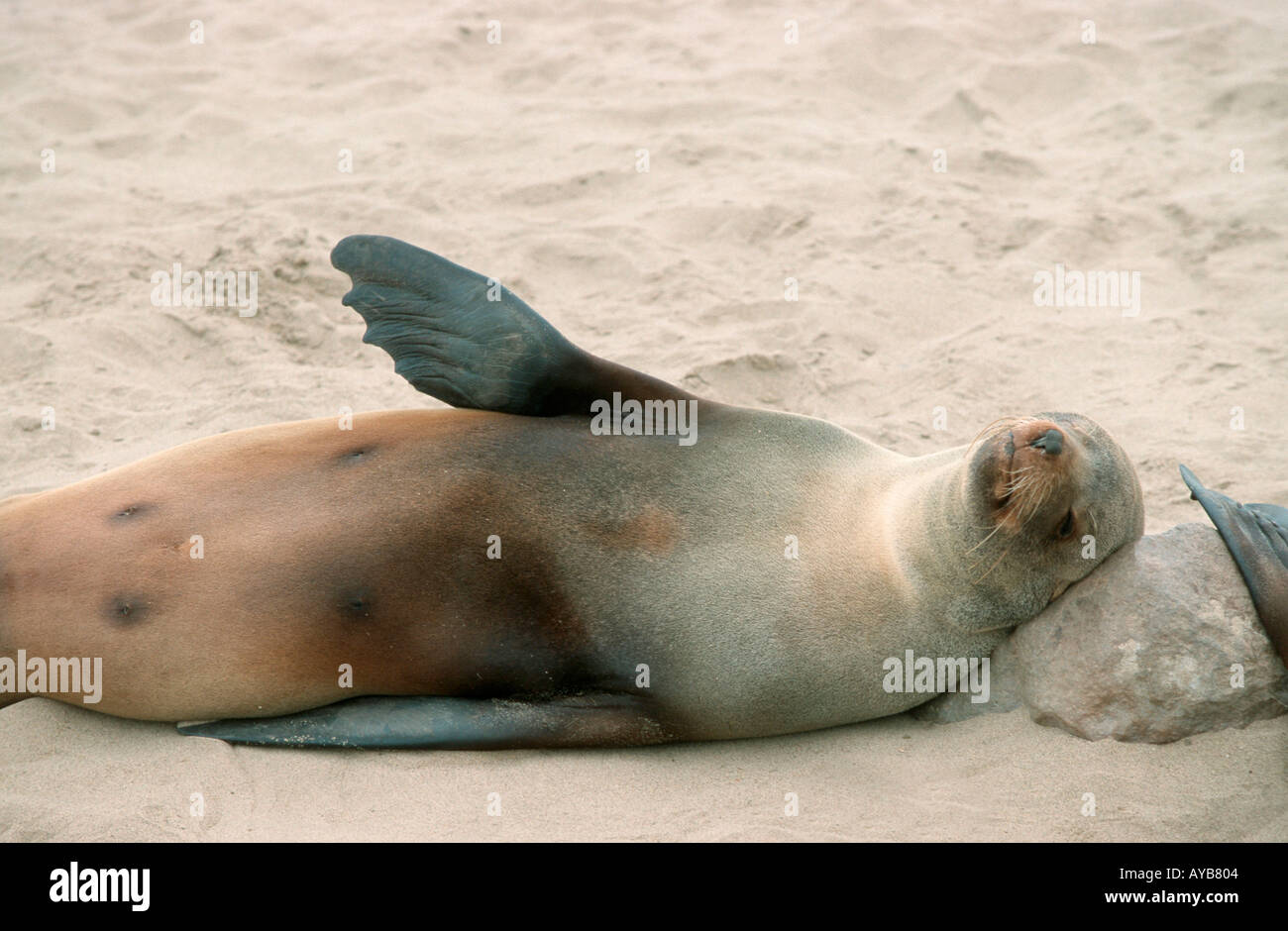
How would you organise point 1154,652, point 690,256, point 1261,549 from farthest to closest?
1. point 690,256
2. point 1261,549
3. point 1154,652

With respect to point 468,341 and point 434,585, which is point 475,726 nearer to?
point 434,585

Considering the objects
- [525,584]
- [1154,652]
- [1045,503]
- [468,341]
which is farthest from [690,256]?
[1154,652]

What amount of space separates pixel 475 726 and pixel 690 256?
3.17m

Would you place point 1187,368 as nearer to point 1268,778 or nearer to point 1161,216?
point 1161,216

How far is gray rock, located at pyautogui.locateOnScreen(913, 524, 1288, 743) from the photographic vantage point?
10.5 feet

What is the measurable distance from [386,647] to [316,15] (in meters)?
6.65

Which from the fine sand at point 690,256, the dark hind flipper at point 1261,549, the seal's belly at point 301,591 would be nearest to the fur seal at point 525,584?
the seal's belly at point 301,591

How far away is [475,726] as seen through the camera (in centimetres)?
325

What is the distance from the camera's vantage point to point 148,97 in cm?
753

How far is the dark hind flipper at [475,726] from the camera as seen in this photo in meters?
3.25

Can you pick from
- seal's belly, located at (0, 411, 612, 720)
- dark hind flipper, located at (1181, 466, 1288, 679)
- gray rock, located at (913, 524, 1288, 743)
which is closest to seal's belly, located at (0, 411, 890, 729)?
seal's belly, located at (0, 411, 612, 720)

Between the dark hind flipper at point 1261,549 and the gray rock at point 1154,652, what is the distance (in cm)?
3

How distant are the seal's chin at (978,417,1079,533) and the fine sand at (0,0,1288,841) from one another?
63cm

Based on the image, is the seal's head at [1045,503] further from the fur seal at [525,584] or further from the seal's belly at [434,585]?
the seal's belly at [434,585]
